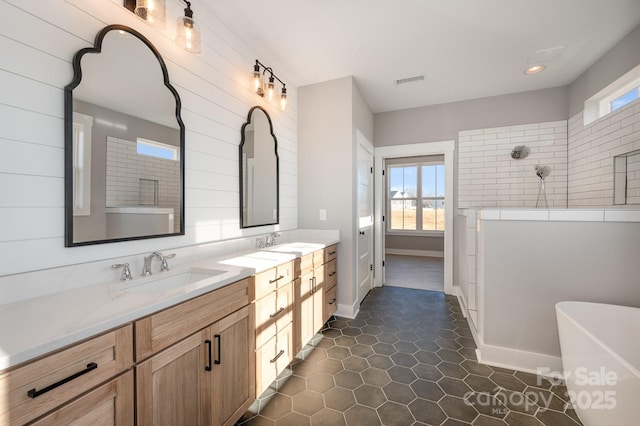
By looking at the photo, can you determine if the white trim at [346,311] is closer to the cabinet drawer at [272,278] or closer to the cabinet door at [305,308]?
the cabinet door at [305,308]

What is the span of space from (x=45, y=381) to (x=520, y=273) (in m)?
2.69

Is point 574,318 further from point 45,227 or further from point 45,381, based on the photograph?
point 45,227

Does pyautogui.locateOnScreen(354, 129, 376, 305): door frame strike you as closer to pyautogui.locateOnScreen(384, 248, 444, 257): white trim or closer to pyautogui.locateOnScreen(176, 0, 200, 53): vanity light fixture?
pyautogui.locateOnScreen(176, 0, 200, 53): vanity light fixture

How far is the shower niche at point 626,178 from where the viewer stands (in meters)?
2.29

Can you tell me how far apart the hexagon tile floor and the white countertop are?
965mm

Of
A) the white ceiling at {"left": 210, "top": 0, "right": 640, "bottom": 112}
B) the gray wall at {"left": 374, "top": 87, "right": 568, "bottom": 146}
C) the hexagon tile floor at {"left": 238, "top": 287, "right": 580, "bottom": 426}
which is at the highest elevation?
the white ceiling at {"left": 210, "top": 0, "right": 640, "bottom": 112}

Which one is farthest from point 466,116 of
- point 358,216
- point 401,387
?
point 401,387

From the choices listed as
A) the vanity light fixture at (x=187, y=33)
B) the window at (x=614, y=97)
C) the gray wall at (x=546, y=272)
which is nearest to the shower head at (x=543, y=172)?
the window at (x=614, y=97)

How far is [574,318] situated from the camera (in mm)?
1680

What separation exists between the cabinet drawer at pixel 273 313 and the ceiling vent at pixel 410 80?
2.65 meters

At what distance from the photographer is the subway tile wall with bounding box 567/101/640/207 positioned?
2350 millimetres

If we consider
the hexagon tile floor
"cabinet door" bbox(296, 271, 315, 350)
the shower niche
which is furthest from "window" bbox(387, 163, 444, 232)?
"cabinet door" bbox(296, 271, 315, 350)

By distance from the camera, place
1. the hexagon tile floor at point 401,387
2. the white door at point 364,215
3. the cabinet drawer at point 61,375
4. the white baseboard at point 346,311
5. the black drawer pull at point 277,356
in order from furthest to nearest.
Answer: the white door at point 364,215
the white baseboard at point 346,311
the black drawer pull at point 277,356
the hexagon tile floor at point 401,387
the cabinet drawer at point 61,375

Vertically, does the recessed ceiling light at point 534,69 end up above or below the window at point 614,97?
above
